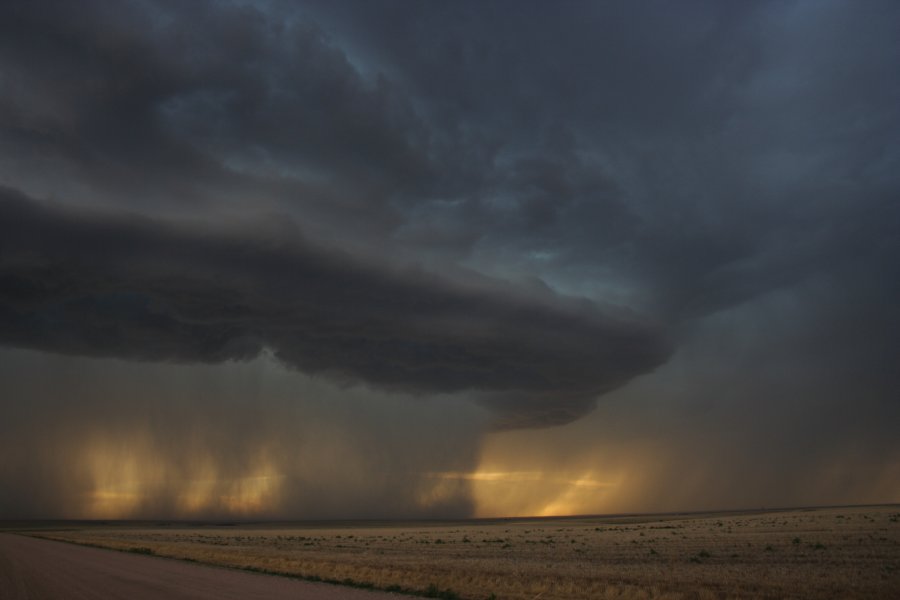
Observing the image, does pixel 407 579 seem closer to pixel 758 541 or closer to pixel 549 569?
pixel 549 569

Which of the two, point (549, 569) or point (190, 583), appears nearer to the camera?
point (190, 583)

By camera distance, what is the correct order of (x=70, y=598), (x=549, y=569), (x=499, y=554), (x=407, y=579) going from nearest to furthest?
(x=70, y=598)
(x=407, y=579)
(x=549, y=569)
(x=499, y=554)

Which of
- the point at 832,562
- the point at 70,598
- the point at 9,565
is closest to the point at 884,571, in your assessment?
the point at 832,562

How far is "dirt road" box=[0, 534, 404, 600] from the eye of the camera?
24141mm

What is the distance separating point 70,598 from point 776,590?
28.9m

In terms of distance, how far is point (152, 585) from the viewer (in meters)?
28.2

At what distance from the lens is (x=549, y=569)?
126 ft

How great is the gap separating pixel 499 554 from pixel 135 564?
2895 cm

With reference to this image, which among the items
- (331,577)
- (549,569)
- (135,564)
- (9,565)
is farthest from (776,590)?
(9,565)

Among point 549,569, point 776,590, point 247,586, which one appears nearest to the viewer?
point 776,590

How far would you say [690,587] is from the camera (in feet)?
92.1

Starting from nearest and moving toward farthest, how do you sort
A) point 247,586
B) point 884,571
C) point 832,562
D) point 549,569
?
1. point 247,586
2. point 884,571
3. point 832,562
4. point 549,569

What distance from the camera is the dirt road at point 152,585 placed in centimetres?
2414

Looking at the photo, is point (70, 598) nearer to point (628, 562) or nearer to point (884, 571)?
point (628, 562)
